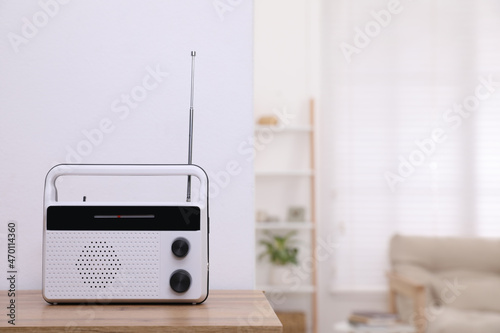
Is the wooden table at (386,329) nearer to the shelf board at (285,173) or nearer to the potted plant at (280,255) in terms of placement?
the potted plant at (280,255)

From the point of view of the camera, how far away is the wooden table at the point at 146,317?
2.93 feet

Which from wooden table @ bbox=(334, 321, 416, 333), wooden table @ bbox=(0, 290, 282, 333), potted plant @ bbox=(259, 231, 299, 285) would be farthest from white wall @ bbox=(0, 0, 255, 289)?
potted plant @ bbox=(259, 231, 299, 285)

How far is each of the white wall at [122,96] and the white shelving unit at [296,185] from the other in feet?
8.46

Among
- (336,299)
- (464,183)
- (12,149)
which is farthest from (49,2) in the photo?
(464,183)

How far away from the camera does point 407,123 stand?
168 inches

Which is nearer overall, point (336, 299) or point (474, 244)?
point (474, 244)

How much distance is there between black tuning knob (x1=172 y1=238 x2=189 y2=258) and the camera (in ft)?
3.48

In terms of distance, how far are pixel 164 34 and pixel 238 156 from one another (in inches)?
13.5

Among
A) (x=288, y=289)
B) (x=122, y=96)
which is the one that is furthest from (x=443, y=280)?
(x=122, y=96)

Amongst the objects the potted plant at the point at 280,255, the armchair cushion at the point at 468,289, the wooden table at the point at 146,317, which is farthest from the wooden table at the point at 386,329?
the wooden table at the point at 146,317

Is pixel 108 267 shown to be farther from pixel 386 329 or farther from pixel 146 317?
pixel 386 329

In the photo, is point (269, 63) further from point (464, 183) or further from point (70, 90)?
point (70, 90)

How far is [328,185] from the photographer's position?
4246 mm

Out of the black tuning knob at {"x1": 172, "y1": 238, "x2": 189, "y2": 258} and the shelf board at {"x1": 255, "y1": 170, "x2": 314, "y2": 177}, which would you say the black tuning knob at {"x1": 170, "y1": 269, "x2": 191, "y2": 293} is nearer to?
the black tuning knob at {"x1": 172, "y1": 238, "x2": 189, "y2": 258}
